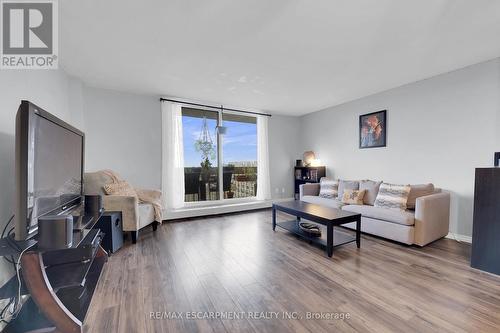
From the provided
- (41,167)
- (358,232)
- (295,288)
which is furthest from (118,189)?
(358,232)

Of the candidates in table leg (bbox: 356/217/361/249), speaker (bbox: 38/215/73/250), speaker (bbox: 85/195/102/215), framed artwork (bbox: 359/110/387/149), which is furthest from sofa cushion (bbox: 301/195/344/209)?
speaker (bbox: 38/215/73/250)

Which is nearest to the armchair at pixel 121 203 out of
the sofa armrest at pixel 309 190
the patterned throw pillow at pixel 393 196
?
the sofa armrest at pixel 309 190

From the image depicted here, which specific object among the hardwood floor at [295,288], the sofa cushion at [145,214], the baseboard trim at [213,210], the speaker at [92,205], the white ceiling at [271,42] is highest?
the white ceiling at [271,42]

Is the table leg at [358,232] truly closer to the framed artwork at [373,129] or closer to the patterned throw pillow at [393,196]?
the patterned throw pillow at [393,196]

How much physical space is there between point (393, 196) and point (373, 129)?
4.67ft

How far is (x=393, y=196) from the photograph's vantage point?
3.05 metres

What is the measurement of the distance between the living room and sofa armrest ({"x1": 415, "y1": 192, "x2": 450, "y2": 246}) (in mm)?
39

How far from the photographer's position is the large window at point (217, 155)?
4.35m

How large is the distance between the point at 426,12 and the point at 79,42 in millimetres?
3232

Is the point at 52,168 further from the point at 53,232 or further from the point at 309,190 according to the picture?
the point at 309,190

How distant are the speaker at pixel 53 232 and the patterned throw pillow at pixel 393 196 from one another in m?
3.58

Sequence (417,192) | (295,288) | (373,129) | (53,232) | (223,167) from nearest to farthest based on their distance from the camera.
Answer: (53,232) < (295,288) < (417,192) < (373,129) < (223,167)

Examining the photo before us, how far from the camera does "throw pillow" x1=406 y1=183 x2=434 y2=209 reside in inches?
118

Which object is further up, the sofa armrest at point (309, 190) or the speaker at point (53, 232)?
the speaker at point (53, 232)
